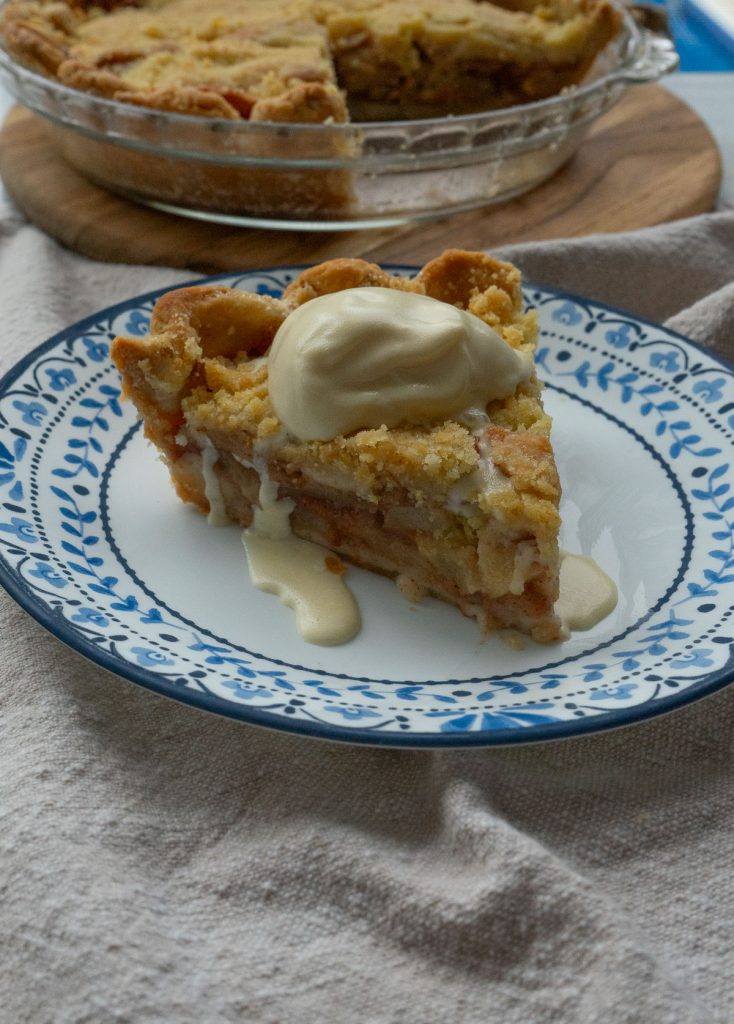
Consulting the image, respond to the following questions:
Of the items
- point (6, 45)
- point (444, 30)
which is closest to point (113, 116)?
point (6, 45)

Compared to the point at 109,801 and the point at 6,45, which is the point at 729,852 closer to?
the point at 109,801

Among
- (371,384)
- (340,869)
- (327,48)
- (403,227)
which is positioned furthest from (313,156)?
(340,869)

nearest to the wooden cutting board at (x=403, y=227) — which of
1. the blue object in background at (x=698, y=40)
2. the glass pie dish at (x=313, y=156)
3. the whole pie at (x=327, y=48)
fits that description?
the glass pie dish at (x=313, y=156)

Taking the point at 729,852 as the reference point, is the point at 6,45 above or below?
above

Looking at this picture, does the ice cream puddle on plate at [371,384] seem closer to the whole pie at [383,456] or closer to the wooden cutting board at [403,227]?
the whole pie at [383,456]

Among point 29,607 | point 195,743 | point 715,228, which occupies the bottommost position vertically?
point 715,228

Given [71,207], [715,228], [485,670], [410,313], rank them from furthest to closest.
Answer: [71,207], [715,228], [410,313], [485,670]
